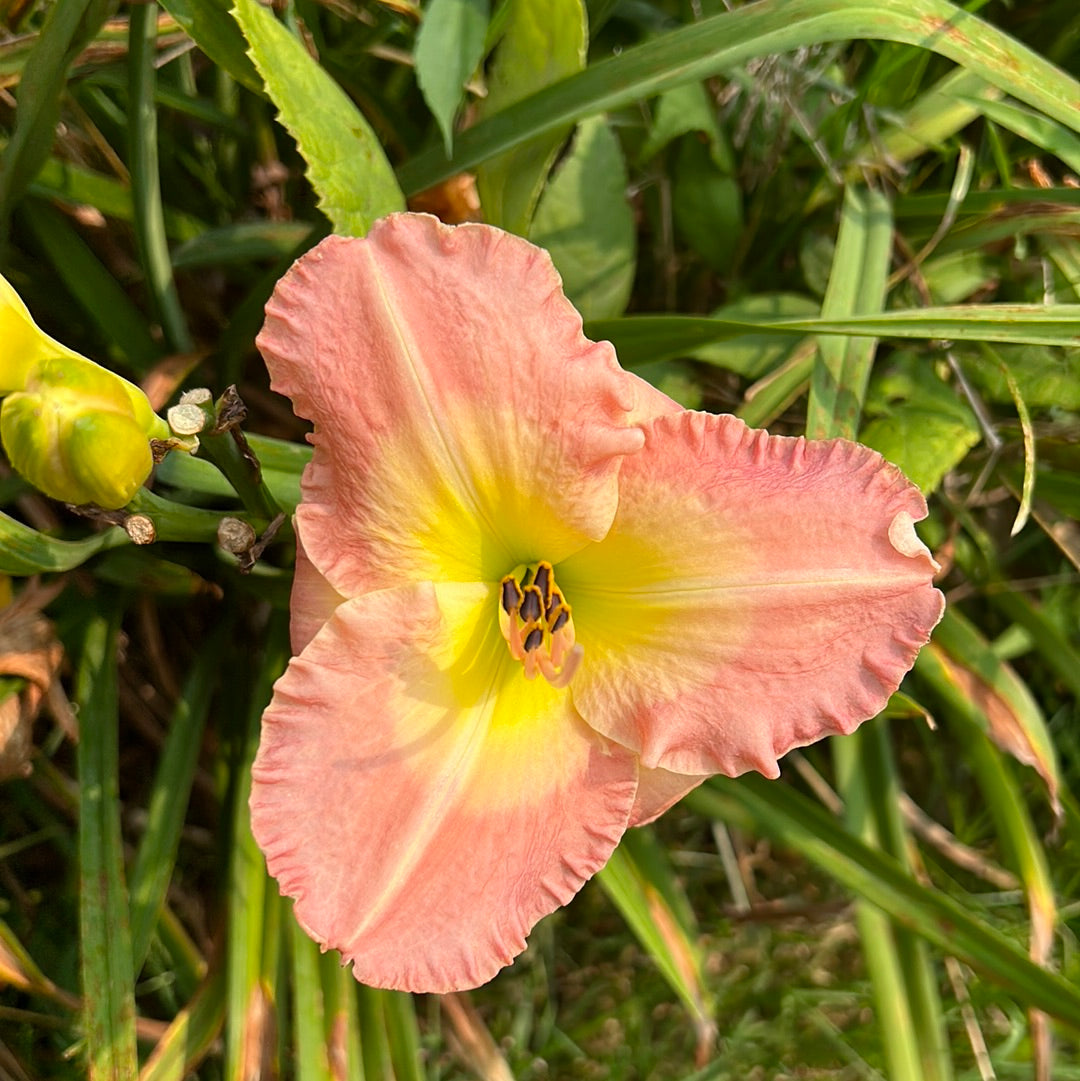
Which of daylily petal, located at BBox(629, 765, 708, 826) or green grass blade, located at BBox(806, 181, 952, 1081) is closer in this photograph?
daylily petal, located at BBox(629, 765, 708, 826)

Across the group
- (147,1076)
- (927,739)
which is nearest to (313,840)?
(147,1076)

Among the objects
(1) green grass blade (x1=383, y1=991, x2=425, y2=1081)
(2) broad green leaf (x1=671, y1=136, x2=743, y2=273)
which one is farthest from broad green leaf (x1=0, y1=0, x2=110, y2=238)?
(1) green grass blade (x1=383, y1=991, x2=425, y2=1081)

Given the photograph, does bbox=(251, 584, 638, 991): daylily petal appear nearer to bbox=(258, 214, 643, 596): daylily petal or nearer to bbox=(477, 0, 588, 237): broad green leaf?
bbox=(258, 214, 643, 596): daylily petal

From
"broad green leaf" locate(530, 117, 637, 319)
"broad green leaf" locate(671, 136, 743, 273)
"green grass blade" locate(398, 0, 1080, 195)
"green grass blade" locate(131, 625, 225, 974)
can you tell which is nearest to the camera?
"green grass blade" locate(398, 0, 1080, 195)

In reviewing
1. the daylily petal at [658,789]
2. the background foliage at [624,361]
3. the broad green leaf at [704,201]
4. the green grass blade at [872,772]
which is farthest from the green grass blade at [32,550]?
the broad green leaf at [704,201]

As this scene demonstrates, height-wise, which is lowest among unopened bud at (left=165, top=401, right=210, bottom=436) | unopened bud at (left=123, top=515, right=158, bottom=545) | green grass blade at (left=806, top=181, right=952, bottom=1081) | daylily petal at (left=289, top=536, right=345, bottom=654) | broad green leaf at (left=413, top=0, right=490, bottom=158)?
green grass blade at (left=806, top=181, right=952, bottom=1081)

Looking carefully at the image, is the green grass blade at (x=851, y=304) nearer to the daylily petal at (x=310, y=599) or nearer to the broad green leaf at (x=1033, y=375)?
the broad green leaf at (x=1033, y=375)

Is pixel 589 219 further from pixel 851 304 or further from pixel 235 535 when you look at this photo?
pixel 235 535
